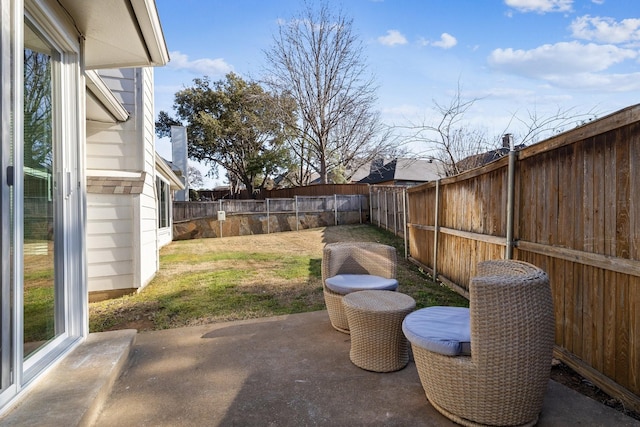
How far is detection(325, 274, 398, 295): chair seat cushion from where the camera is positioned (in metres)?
3.03

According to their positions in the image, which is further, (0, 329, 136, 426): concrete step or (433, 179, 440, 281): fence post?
(433, 179, 440, 281): fence post

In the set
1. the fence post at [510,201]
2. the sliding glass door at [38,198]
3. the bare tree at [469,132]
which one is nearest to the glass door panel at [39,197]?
the sliding glass door at [38,198]

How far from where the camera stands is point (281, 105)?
1869 centimetres

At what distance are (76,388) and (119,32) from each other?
257cm

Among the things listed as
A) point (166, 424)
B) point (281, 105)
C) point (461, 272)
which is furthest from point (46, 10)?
point (281, 105)

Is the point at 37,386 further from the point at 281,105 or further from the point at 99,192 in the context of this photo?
the point at 281,105

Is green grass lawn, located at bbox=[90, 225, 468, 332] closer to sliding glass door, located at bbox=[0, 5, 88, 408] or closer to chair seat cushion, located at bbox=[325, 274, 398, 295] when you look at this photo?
chair seat cushion, located at bbox=[325, 274, 398, 295]

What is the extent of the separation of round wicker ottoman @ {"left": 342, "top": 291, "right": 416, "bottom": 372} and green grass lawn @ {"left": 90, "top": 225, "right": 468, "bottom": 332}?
1.55 m

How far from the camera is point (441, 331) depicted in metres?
1.89

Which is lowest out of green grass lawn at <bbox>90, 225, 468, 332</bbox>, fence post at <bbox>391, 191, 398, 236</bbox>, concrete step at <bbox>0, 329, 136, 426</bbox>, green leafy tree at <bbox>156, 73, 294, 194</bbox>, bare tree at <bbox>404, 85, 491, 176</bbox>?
green grass lawn at <bbox>90, 225, 468, 332</bbox>

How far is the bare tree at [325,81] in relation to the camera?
17573 mm

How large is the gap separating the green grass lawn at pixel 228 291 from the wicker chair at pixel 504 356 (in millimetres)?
2344

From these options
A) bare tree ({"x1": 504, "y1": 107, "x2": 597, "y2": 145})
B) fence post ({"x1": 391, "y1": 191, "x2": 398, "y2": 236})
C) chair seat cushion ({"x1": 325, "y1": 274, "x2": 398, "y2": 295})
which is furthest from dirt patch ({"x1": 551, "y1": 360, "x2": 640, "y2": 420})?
fence post ({"x1": 391, "y1": 191, "x2": 398, "y2": 236})

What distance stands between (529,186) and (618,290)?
116 cm
